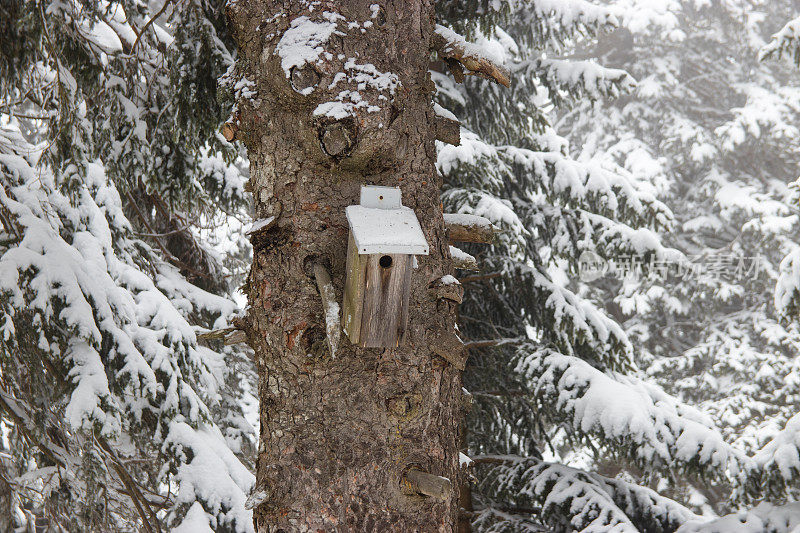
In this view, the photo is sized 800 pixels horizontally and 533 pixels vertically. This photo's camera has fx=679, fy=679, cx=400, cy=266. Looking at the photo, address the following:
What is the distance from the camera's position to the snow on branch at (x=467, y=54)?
6.88ft

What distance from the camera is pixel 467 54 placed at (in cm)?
209

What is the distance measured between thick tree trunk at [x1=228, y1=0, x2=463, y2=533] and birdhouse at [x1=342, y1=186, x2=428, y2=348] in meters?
0.08

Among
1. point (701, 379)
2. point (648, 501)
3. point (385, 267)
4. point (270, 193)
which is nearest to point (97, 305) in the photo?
point (270, 193)

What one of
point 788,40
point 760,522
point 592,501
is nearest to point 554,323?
point 592,501

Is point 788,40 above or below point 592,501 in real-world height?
above

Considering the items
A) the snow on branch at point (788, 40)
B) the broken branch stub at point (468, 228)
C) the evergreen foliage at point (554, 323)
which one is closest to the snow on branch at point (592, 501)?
the evergreen foliage at point (554, 323)

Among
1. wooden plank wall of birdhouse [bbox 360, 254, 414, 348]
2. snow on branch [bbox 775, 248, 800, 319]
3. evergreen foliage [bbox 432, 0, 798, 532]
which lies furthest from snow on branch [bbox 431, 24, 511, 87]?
snow on branch [bbox 775, 248, 800, 319]

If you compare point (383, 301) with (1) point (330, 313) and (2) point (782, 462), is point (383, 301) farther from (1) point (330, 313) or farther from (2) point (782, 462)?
(2) point (782, 462)

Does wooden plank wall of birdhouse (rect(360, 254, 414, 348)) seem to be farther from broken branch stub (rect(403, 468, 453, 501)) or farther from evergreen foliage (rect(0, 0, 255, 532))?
evergreen foliage (rect(0, 0, 255, 532))

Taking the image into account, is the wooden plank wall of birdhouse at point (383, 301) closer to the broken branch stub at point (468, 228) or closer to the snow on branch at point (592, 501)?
the broken branch stub at point (468, 228)

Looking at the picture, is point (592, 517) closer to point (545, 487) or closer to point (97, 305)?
point (545, 487)

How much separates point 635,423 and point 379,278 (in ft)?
10.3

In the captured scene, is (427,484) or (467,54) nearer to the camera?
(427,484)

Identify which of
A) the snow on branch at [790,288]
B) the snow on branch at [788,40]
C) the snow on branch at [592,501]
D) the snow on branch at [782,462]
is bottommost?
the snow on branch at [592,501]
